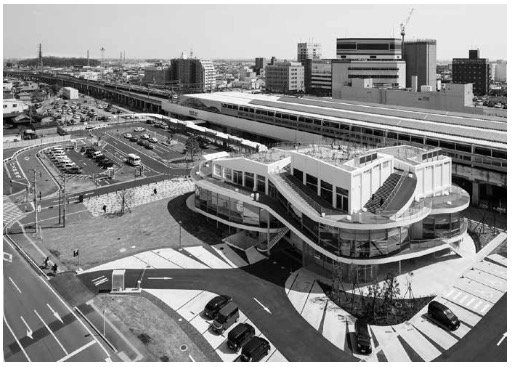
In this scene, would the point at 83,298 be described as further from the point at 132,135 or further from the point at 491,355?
the point at 132,135


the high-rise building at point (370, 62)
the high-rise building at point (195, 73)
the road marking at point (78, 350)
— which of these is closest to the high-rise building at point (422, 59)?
the high-rise building at point (370, 62)

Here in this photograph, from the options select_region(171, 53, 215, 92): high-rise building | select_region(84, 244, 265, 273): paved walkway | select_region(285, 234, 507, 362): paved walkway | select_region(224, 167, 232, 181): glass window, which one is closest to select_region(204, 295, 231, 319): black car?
select_region(285, 234, 507, 362): paved walkway

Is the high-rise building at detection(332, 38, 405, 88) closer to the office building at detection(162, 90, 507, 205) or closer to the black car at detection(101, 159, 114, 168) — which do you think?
the office building at detection(162, 90, 507, 205)

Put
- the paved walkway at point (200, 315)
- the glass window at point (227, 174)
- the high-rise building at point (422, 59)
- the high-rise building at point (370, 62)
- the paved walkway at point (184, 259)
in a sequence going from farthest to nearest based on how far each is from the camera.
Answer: the high-rise building at point (422, 59) → the high-rise building at point (370, 62) → the glass window at point (227, 174) → the paved walkway at point (184, 259) → the paved walkway at point (200, 315)

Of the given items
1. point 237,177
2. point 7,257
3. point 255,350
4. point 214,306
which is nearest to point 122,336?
point 214,306

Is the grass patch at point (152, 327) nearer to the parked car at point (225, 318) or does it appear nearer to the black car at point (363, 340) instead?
the parked car at point (225, 318)
